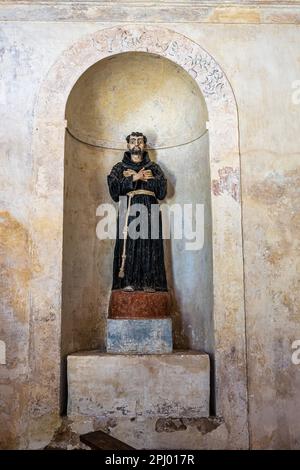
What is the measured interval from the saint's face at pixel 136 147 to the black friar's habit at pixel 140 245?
0.06m

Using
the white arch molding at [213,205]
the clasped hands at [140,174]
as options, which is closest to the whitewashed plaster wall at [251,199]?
the white arch molding at [213,205]

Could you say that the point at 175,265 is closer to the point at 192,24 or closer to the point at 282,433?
the point at 282,433

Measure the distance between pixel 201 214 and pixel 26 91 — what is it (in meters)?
2.16

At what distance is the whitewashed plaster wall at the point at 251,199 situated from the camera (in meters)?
4.37

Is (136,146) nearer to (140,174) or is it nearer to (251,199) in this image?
(140,174)

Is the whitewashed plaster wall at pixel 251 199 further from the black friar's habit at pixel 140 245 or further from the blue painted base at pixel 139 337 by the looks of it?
the black friar's habit at pixel 140 245

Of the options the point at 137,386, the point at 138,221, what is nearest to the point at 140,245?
the point at 138,221

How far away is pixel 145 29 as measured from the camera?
4953 mm

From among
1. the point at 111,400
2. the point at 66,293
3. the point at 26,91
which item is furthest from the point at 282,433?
the point at 26,91

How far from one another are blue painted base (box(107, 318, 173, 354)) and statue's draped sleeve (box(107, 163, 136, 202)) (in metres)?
1.37

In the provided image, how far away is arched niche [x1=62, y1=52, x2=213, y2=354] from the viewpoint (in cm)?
493

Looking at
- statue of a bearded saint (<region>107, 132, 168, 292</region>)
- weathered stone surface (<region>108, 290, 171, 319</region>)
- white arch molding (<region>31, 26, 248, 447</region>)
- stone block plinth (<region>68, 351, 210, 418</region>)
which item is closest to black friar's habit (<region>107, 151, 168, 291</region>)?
statue of a bearded saint (<region>107, 132, 168, 292</region>)

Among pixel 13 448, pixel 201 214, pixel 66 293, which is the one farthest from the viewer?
pixel 201 214

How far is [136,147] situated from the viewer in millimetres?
5184
